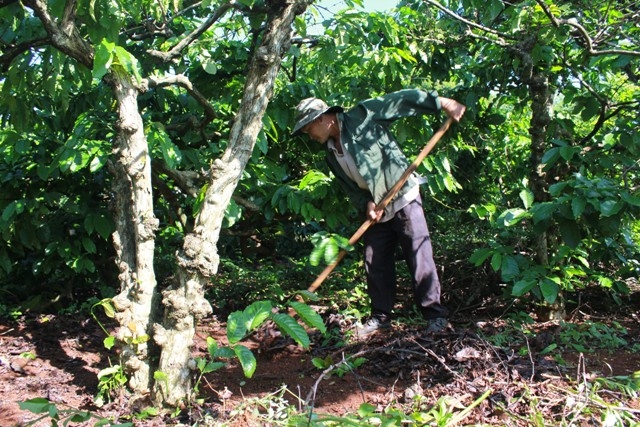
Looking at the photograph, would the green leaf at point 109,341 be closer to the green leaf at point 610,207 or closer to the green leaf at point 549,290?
the green leaf at point 549,290

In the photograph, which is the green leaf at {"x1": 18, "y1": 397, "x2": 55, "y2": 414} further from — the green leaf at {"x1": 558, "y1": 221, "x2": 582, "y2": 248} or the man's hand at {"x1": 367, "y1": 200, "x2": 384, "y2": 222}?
the green leaf at {"x1": 558, "y1": 221, "x2": 582, "y2": 248}

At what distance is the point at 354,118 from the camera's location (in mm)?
3701

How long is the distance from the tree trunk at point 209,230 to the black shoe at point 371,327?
122cm

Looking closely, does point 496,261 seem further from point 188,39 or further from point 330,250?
point 188,39

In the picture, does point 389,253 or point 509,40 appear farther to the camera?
point 509,40

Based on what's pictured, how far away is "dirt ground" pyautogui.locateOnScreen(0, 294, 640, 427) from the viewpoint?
273 centimetres

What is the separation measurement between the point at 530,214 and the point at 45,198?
330 centimetres

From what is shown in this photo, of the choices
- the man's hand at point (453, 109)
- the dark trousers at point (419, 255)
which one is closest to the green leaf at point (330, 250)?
the dark trousers at point (419, 255)

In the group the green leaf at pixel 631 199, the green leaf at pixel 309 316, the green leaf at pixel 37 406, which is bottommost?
the green leaf at pixel 37 406

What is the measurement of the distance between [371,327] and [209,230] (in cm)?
144

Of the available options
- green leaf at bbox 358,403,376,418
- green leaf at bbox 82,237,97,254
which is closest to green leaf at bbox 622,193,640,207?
green leaf at bbox 358,403,376,418

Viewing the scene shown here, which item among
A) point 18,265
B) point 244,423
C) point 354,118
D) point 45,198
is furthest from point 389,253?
point 18,265

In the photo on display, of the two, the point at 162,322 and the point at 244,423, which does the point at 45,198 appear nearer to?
the point at 162,322

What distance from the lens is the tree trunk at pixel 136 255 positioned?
9.47ft
